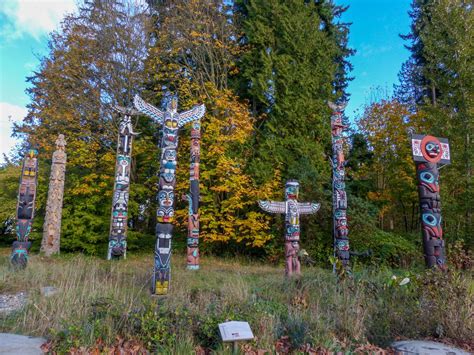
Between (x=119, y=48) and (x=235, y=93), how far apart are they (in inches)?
216

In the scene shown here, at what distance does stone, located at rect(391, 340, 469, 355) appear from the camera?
3533mm

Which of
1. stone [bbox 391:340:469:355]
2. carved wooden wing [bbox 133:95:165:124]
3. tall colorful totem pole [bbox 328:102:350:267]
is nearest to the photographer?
stone [bbox 391:340:469:355]

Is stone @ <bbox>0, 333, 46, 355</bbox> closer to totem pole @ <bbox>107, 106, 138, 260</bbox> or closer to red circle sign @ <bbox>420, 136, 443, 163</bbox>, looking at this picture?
red circle sign @ <bbox>420, 136, 443, 163</bbox>

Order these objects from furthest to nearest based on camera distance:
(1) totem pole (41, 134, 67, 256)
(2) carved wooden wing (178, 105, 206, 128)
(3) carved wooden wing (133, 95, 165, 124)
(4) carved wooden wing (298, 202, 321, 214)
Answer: (1) totem pole (41, 134, 67, 256) < (4) carved wooden wing (298, 202, 321, 214) < (2) carved wooden wing (178, 105, 206, 128) < (3) carved wooden wing (133, 95, 165, 124)

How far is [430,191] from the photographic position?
292 inches

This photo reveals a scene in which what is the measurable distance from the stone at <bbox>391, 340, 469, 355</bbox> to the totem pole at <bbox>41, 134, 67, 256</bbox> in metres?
11.4

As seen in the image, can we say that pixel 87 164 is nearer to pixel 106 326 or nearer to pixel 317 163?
pixel 317 163

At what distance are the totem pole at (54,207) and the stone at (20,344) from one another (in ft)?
29.4

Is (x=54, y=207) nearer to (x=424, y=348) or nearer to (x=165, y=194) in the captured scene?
(x=165, y=194)

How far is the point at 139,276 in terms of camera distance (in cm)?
804

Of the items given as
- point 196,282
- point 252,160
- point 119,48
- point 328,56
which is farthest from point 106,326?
point 328,56

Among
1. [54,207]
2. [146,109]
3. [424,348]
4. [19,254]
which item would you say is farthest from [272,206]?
[54,207]

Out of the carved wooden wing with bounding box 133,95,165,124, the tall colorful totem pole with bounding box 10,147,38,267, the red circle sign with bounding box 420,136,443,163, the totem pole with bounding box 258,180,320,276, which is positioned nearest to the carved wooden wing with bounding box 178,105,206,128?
the carved wooden wing with bounding box 133,95,165,124

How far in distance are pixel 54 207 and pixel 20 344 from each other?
31.0ft
